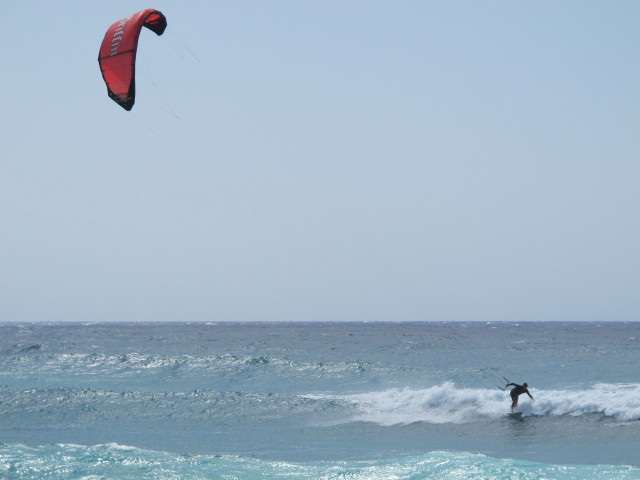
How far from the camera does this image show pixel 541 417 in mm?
17969

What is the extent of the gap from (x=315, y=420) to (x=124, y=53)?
31.5 ft

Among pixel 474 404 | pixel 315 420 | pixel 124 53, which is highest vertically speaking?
pixel 124 53

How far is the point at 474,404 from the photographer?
64.4 feet

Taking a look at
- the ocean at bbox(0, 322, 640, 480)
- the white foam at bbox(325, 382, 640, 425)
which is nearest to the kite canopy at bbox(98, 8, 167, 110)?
the ocean at bbox(0, 322, 640, 480)

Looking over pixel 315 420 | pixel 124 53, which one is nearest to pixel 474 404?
pixel 315 420

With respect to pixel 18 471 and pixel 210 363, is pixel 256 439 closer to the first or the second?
pixel 18 471

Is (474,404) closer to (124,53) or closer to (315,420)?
(315,420)

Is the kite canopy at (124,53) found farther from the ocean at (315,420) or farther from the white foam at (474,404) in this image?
the white foam at (474,404)

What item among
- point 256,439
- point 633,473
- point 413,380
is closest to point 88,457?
point 256,439

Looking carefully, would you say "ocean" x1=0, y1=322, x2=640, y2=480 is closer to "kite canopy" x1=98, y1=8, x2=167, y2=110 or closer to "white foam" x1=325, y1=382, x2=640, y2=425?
"white foam" x1=325, y1=382, x2=640, y2=425

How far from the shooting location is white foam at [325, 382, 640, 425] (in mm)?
18016

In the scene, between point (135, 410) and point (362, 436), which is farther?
point (135, 410)

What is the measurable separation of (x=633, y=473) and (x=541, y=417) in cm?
614

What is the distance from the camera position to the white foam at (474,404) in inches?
709
